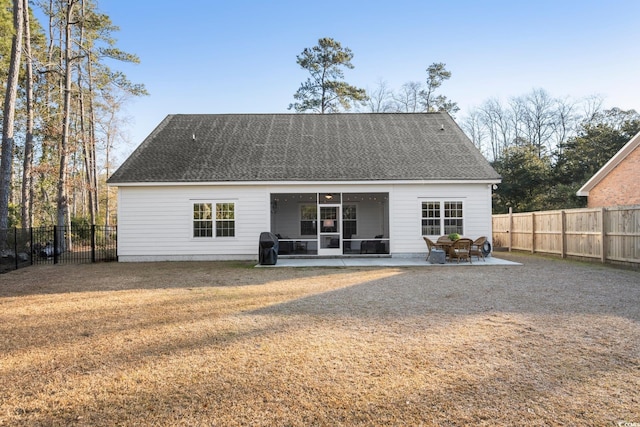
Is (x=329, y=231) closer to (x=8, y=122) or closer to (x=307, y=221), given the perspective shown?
(x=307, y=221)

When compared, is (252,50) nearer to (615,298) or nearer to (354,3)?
(354,3)

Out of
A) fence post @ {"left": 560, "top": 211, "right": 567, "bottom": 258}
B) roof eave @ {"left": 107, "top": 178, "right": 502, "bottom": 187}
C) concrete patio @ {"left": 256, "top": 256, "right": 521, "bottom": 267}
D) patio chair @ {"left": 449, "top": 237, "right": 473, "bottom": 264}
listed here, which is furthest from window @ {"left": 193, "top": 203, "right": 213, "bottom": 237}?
fence post @ {"left": 560, "top": 211, "right": 567, "bottom": 258}

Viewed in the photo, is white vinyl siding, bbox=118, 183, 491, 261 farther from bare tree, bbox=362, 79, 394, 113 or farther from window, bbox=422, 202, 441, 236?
bare tree, bbox=362, 79, 394, 113

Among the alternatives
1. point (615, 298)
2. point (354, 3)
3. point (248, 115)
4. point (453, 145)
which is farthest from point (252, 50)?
point (615, 298)

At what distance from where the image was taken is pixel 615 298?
7129 mm

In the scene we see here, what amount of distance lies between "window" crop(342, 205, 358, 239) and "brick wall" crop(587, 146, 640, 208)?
475 inches

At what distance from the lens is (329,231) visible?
1678 cm

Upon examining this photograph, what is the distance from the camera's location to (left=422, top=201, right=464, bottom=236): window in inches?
544

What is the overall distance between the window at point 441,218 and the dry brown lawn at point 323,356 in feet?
18.3

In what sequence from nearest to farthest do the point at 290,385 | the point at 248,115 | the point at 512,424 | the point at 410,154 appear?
the point at 512,424
the point at 290,385
the point at 410,154
the point at 248,115

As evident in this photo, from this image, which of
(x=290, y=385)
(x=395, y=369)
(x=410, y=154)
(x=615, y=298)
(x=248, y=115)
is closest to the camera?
(x=290, y=385)

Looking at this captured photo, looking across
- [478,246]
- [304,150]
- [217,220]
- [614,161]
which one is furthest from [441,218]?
[614,161]

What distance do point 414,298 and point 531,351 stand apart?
3.00m

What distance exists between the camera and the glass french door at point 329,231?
559 inches
